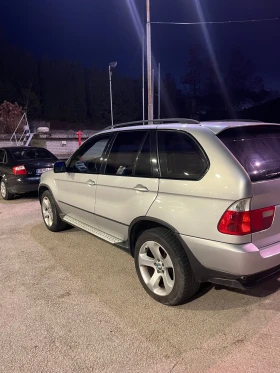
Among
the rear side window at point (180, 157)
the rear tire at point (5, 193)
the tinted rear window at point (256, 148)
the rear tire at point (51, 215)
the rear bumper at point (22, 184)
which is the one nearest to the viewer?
the tinted rear window at point (256, 148)

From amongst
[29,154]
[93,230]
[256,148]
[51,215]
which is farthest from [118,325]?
[29,154]

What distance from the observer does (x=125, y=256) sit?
4.13 meters

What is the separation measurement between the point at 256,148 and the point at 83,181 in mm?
2229

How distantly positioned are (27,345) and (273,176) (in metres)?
2.39

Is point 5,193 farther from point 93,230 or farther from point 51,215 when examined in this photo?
point 93,230

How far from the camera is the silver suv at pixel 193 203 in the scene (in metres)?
2.40

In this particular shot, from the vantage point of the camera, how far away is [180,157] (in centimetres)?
286

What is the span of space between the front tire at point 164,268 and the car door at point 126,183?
28cm

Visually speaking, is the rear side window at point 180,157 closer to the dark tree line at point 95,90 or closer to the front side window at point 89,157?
the front side window at point 89,157

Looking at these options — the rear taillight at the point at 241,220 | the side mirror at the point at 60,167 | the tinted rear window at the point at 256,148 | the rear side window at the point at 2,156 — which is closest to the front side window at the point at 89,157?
the side mirror at the point at 60,167

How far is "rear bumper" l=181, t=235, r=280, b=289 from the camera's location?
7.79ft

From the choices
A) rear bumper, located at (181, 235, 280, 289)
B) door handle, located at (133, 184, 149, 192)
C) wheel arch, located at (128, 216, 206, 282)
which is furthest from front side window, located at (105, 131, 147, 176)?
rear bumper, located at (181, 235, 280, 289)

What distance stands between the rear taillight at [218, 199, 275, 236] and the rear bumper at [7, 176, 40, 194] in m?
6.00

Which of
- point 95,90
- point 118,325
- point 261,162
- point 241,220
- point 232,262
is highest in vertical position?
point 95,90
